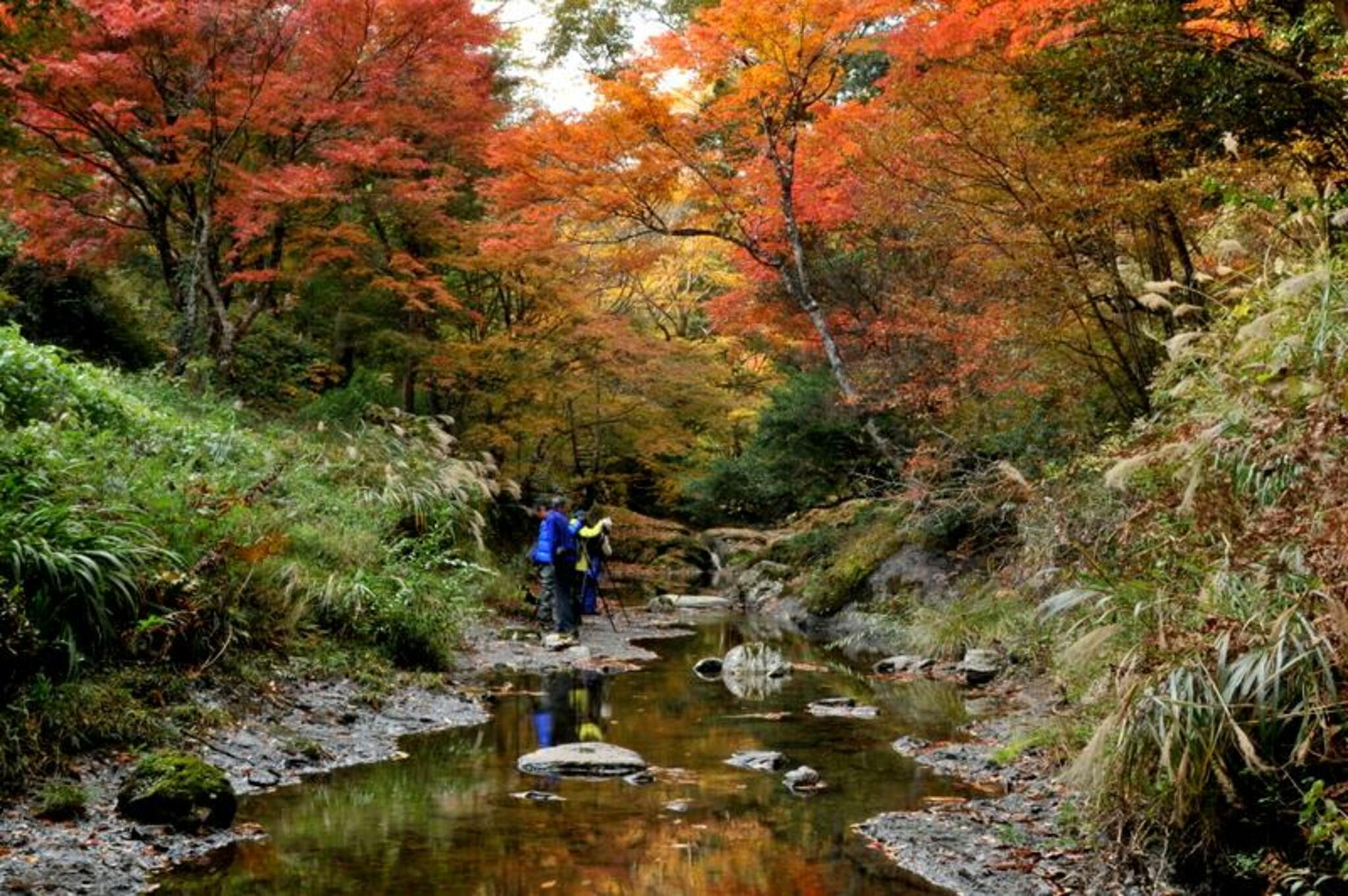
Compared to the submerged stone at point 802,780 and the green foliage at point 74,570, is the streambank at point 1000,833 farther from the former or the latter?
the green foliage at point 74,570

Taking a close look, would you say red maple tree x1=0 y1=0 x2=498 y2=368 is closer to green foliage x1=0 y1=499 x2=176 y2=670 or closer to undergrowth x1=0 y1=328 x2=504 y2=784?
undergrowth x1=0 y1=328 x2=504 y2=784

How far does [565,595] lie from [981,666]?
4.82 m

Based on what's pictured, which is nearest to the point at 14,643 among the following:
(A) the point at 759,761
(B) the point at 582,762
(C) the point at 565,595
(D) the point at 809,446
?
(B) the point at 582,762

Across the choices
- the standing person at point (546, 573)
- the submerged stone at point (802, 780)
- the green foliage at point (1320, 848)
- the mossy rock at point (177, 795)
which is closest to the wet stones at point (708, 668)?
the standing person at point (546, 573)

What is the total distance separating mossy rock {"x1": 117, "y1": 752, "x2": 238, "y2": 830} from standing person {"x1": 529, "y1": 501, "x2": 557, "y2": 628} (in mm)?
6727

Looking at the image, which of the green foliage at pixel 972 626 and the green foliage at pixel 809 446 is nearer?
the green foliage at pixel 972 626

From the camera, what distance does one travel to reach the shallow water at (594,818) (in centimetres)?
476

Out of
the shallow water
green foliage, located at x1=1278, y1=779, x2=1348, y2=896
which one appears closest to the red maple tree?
the shallow water

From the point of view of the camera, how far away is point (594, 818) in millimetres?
5672

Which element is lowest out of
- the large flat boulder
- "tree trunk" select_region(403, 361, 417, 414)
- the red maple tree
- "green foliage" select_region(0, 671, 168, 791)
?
the large flat boulder

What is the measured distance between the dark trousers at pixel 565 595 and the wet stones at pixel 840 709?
4.03 metres

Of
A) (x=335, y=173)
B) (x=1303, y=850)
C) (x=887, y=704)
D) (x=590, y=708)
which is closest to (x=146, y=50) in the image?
(x=335, y=173)

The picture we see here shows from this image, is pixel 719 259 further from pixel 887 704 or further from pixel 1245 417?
pixel 1245 417

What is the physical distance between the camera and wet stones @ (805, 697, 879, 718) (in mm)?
8602
